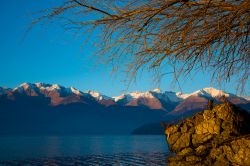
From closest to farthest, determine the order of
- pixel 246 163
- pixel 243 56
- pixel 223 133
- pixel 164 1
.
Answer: pixel 164 1 → pixel 243 56 → pixel 246 163 → pixel 223 133

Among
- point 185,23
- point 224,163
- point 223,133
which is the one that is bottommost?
point 224,163

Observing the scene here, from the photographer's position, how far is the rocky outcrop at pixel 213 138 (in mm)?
9336

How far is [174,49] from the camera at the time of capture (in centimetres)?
617

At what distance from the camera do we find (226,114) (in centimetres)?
1070

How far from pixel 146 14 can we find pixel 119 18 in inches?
18.5

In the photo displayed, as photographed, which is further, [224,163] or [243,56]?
[224,163]

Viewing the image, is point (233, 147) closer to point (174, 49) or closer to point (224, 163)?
point (224, 163)

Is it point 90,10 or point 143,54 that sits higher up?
point 90,10

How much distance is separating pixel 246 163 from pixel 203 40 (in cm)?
443

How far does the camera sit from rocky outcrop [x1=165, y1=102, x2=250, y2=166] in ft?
30.6

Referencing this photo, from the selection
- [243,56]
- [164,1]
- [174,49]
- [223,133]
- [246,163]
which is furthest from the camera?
[223,133]

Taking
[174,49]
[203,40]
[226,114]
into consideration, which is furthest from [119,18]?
[226,114]

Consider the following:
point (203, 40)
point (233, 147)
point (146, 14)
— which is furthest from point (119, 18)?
point (233, 147)

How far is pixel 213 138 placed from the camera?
10.4m
